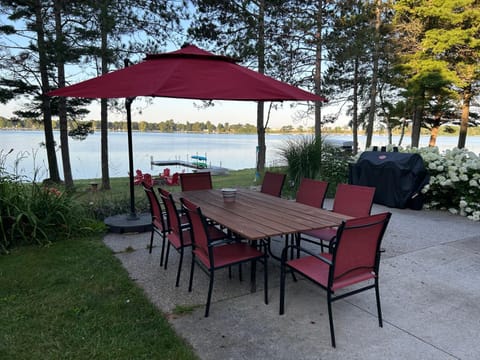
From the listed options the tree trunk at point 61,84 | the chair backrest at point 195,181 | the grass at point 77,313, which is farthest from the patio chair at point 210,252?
the tree trunk at point 61,84

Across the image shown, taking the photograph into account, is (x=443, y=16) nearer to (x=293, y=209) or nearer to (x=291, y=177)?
(x=291, y=177)

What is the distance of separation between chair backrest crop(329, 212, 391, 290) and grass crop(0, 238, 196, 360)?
103cm

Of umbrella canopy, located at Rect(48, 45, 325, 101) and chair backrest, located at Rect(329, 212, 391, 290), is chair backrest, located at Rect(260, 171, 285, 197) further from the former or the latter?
chair backrest, located at Rect(329, 212, 391, 290)

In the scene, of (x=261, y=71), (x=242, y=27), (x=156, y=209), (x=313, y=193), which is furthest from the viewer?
(x=261, y=71)

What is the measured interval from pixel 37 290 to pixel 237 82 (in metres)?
2.47

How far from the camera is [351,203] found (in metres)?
3.12

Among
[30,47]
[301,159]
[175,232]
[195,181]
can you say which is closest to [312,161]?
[301,159]

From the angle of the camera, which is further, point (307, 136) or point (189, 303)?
point (307, 136)

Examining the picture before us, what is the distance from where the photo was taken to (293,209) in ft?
9.88

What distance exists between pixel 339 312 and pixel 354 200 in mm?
1112

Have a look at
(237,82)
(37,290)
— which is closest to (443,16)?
(237,82)

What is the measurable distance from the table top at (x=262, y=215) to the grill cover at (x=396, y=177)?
3146 mm

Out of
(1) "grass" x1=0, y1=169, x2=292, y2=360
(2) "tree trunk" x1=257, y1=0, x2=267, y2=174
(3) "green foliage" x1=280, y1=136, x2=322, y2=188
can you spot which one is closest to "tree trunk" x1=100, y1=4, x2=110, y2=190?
(2) "tree trunk" x1=257, y1=0, x2=267, y2=174

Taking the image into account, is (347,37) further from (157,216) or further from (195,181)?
(157,216)
